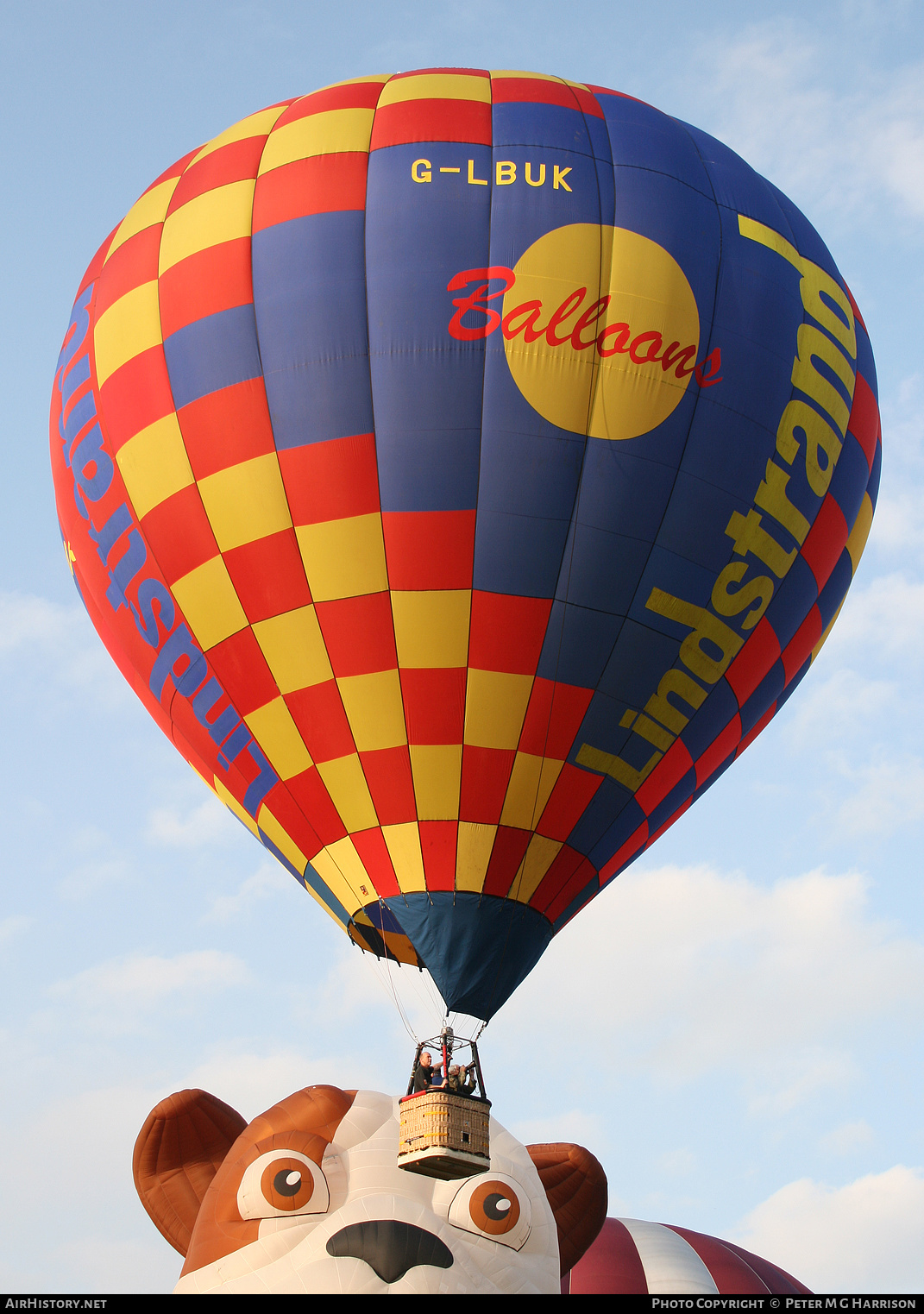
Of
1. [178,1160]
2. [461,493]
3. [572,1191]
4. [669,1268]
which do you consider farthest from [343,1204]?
[669,1268]

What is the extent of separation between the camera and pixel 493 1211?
720 cm

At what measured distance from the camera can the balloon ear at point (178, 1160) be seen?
757 centimetres

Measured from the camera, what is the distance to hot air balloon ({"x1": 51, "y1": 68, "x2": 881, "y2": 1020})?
8602mm

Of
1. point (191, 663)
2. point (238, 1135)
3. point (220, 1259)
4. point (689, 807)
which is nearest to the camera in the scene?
point (220, 1259)

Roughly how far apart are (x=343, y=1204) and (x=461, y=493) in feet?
12.1

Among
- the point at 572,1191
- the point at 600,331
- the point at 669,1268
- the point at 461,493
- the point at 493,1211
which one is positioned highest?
the point at 600,331

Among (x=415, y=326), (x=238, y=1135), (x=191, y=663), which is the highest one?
(x=415, y=326)

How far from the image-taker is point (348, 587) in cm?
866

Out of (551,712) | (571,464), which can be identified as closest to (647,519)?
(571,464)

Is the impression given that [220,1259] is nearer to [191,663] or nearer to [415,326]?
[191,663]

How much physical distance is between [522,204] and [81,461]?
3091 millimetres

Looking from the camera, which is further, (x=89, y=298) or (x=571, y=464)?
(x=89, y=298)

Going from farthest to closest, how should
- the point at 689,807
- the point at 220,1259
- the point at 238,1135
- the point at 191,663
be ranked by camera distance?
the point at 689,807 < the point at 191,663 < the point at 238,1135 < the point at 220,1259

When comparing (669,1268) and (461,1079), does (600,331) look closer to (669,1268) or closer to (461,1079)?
(461,1079)
